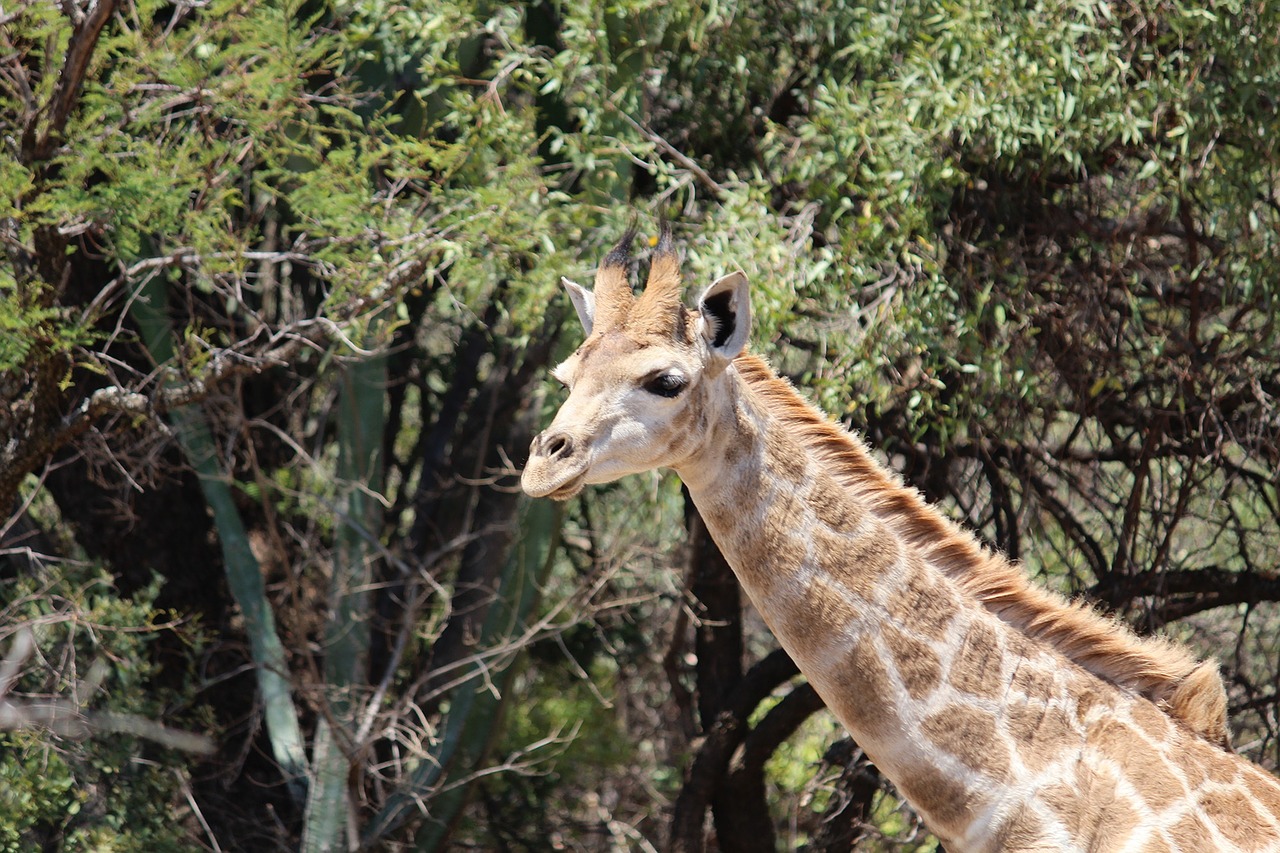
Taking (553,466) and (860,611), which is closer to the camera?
(553,466)

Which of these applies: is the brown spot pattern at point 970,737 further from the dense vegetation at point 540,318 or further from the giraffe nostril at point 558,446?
the dense vegetation at point 540,318

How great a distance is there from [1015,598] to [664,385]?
1.27 meters

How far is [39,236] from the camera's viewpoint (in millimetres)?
5301

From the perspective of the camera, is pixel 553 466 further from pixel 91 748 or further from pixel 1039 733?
pixel 91 748

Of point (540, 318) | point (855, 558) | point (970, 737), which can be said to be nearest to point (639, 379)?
point (855, 558)

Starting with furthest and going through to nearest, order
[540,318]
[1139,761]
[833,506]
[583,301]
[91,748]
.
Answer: [91,748] → [540,318] → [583,301] → [833,506] → [1139,761]

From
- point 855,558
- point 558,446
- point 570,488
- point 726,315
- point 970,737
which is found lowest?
point 970,737

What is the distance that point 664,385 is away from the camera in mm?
3775

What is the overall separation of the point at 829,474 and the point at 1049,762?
103 cm

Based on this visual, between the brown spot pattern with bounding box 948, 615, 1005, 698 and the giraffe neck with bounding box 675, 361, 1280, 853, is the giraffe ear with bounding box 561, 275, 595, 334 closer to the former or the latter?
the giraffe neck with bounding box 675, 361, 1280, 853

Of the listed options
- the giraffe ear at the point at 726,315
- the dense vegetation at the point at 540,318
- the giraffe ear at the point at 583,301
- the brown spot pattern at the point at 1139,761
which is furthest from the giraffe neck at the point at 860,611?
the dense vegetation at the point at 540,318

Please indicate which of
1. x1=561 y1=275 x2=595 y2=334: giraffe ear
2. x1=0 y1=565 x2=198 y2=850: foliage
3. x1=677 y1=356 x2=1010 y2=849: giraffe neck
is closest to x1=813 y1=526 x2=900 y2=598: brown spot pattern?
x1=677 y1=356 x2=1010 y2=849: giraffe neck

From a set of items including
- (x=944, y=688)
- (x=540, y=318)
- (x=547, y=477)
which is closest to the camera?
(x=547, y=477)

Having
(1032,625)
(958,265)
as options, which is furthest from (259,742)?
(1032,625)
